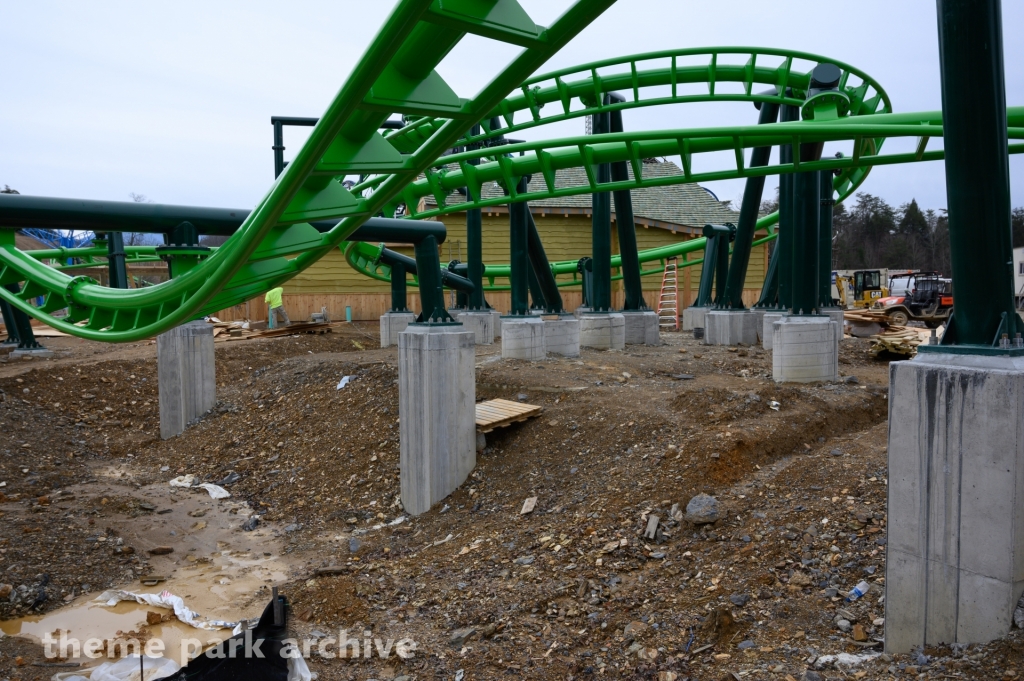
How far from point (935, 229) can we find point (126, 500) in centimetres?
7816

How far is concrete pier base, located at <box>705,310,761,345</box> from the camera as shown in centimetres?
1717

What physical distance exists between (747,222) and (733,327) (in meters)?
2.34

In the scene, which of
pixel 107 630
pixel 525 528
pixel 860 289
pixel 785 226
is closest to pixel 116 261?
pixel 107 630

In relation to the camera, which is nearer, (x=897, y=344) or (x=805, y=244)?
(x=805, y=244)

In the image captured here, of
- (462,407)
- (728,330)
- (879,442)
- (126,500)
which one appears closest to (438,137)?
(462,407)

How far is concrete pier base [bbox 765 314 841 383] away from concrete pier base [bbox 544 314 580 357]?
13.3 ft

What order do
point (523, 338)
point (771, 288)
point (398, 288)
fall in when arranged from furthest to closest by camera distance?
1. point (398, 288)
2. point (771, 288)
3. point (523, 338)

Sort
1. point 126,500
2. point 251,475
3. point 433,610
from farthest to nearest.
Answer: point 251,475, point 126,500, point 433,610

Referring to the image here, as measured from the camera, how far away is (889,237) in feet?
236

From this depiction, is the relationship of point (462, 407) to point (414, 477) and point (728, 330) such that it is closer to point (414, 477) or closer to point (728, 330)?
point (414, 477)

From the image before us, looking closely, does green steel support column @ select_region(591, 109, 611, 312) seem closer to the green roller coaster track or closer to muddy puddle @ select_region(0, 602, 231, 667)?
the green roller coaster track

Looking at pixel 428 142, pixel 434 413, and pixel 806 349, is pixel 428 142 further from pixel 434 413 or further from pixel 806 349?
pixel 806 349

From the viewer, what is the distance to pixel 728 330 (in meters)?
17.2

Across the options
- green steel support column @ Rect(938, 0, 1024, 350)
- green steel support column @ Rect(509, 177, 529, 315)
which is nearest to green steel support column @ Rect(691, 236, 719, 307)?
green steel support column @ Rect(509, 177, 529, 315)
